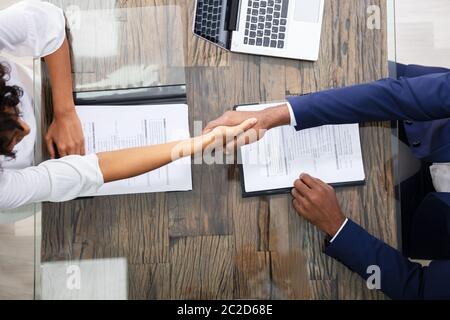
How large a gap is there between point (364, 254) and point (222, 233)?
1.17 ft

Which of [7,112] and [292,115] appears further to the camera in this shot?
[292,115]

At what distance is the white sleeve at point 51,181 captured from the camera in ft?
3.34

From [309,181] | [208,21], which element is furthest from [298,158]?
[208,21]

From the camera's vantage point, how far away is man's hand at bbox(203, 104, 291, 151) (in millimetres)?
1167

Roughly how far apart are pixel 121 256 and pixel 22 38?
596mm

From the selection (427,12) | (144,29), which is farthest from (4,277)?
(427,12)

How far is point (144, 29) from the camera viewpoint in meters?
1.22

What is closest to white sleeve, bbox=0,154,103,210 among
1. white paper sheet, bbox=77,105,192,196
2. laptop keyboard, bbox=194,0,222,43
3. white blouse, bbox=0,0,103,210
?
white blouse, bbox=0,0,103,210

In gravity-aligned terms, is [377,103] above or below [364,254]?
above

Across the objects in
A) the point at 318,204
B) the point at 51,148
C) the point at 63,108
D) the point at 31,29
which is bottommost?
the point at 318,204

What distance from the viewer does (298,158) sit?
1.19 metres

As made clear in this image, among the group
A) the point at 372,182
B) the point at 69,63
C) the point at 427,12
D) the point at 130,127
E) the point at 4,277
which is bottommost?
the point at 4,277

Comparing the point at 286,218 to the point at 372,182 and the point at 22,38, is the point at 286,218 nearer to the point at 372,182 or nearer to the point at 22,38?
the point at 372,182

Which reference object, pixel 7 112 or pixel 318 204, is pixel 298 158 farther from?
pixel 7 112
